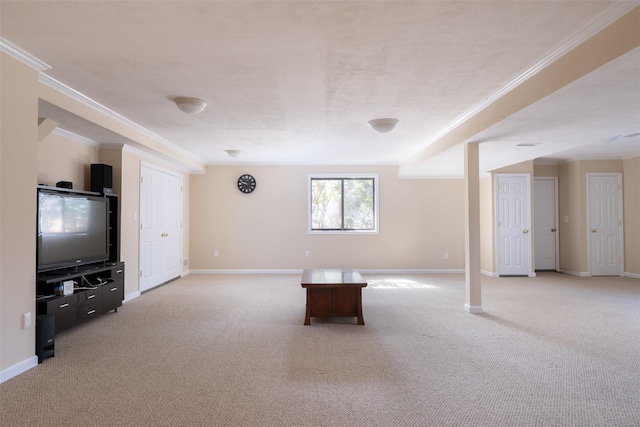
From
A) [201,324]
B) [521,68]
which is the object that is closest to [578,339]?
[521,68]

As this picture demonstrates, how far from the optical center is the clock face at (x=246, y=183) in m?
7.61

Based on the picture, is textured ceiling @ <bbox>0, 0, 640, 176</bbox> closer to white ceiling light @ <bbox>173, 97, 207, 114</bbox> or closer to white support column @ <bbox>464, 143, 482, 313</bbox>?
white ceiling light @ <bbox>173, 97, 207, 114</bbox>

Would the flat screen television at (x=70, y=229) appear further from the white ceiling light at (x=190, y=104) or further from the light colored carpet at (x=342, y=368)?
the white ceiling light at (x=190, y=104)

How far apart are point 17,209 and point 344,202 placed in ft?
19.4

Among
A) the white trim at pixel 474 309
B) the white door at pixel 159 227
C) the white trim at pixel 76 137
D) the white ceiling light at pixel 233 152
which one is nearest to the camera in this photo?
the white trim at pixel 76 137

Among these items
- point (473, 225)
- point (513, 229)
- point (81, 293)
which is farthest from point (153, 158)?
point (513, 229)

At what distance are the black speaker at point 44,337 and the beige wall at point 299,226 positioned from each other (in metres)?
4.62

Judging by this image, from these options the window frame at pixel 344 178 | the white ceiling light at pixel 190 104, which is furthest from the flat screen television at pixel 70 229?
the window frame at pixel 344 178

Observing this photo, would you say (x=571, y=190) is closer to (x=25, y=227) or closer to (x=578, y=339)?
(x=578, y=339)

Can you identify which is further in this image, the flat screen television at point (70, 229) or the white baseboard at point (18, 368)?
the flat screen television at point (70, 229)

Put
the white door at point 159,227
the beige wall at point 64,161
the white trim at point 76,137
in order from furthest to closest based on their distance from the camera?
the white door at point 159,227 → the white trim at point 76,137 → the beige wall at point 64,161

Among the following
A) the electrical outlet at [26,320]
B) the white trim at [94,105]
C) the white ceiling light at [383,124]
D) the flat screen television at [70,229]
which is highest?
the white trim at [94,105]

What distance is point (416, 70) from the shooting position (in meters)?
2.95

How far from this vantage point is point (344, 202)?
7.82 m
